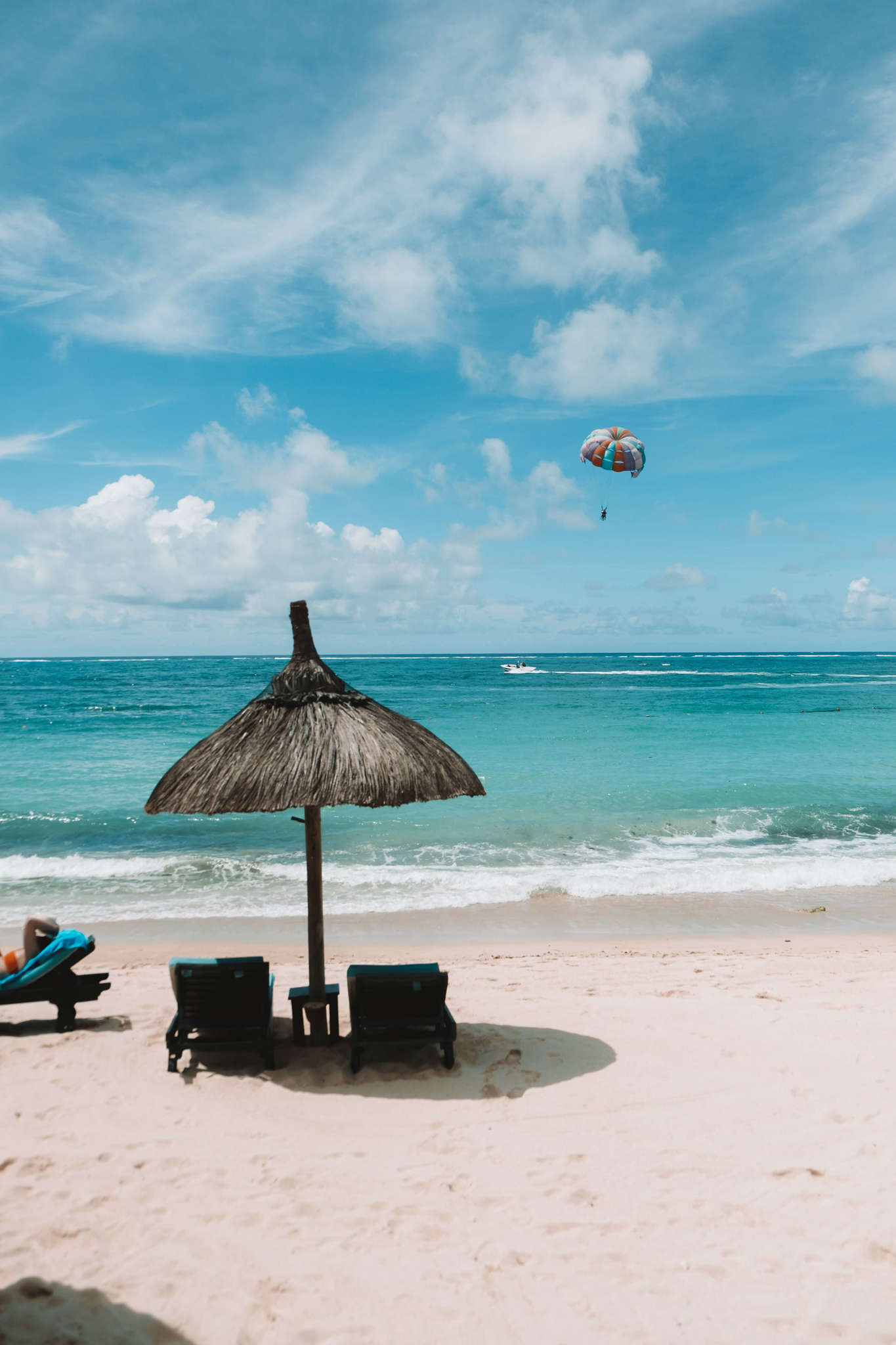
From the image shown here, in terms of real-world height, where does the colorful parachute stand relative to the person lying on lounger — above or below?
above

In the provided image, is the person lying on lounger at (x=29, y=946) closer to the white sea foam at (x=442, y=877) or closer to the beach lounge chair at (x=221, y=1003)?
the beach lounge chair at (x=221, y=1003)

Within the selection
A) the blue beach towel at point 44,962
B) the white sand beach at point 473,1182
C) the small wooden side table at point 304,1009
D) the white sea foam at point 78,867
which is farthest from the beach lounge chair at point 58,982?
the white sea foam at point 78,867

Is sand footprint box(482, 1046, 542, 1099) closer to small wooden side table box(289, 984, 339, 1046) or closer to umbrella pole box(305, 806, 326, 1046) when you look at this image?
small wooden side table box(289, 984, 339, 1046)

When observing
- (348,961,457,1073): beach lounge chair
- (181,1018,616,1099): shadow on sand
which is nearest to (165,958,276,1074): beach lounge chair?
(181,1018,616,1099): shadow on sand

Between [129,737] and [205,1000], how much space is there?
27.6 m

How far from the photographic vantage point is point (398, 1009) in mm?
5477

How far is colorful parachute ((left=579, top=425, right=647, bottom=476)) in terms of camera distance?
19.2m

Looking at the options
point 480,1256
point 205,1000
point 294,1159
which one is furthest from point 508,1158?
point 205,1000

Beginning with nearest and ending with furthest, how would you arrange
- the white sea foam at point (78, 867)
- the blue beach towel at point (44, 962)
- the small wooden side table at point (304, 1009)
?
the small wooden side table at point (304, 1009), the blue beach towel at point (44, 962), the white sea foam at point (78, 867)

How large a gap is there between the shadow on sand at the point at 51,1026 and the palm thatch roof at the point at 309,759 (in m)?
2.17

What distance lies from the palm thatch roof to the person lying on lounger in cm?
169

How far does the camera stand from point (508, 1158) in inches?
171

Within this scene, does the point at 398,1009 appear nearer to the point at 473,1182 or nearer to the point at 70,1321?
the point at 473,1182

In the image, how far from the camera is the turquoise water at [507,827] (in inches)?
452
